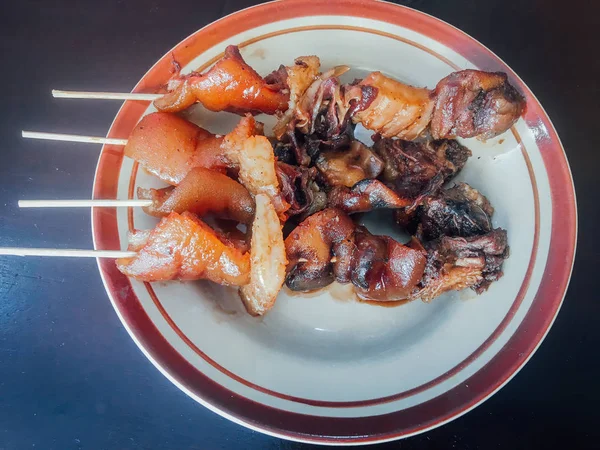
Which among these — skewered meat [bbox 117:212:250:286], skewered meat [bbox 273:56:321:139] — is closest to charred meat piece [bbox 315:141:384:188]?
skewered meat [bbox 273:56:321:139]

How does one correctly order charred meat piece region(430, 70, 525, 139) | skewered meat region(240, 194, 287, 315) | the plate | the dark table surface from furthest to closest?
the dark table surface
the plate
charred meat piece region(430, 70, 525, 139)
skewered meat region(240, 194, 287, 315)

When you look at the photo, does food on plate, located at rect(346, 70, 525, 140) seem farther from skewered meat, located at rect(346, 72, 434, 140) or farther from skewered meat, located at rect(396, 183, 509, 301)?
skewered meat, located at rect(396, 183, 509, 301)

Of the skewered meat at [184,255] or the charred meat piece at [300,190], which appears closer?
the skewered meat at [184,255]

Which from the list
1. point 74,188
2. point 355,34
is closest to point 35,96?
point 74,188

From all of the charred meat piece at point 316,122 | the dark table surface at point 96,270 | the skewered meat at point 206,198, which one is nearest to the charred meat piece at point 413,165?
the charred meat piece at point 316,122

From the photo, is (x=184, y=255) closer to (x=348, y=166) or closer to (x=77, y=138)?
(x=77, y=138)

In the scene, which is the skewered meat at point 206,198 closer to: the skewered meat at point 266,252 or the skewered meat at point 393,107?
the skewered meat at point 266,252
